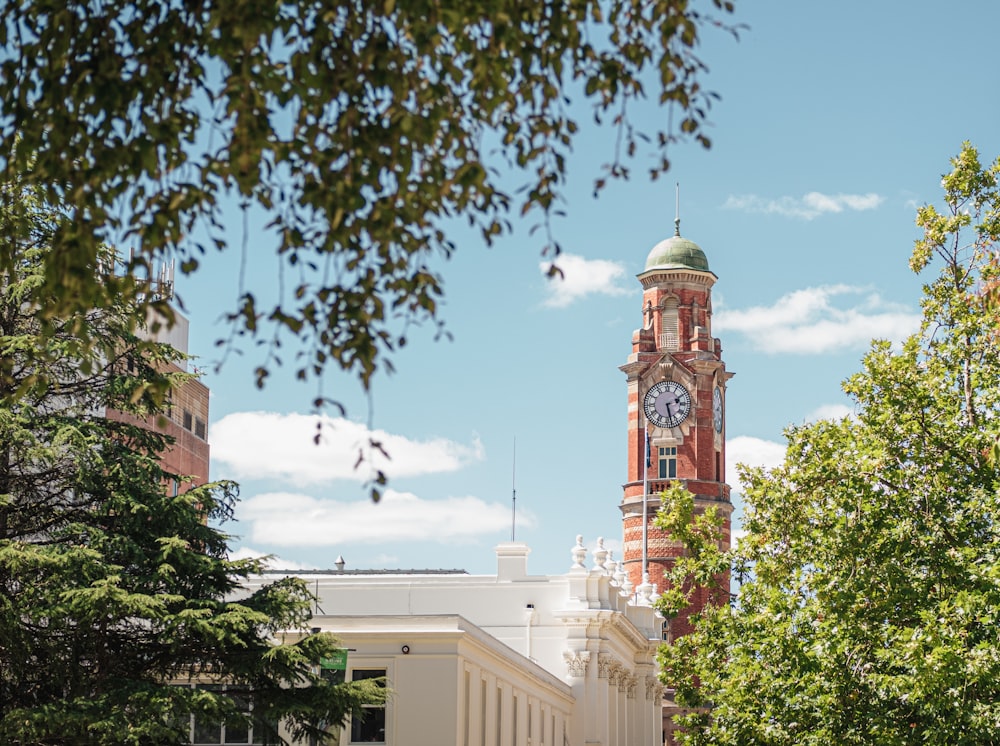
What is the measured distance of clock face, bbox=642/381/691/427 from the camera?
105 m

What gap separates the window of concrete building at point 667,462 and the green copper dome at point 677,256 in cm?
1266

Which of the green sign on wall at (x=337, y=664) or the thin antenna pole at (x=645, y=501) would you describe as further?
the thin antenna pole at (x=645, y=501)

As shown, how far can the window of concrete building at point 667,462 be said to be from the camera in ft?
340

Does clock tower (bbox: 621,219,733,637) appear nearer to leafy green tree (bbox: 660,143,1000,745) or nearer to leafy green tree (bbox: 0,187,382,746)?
leafy green tree (bbox: 660,143,1000,745)

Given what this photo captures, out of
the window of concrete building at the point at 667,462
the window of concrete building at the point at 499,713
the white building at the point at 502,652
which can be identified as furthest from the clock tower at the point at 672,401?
the window of concrete building at the point at 499,713

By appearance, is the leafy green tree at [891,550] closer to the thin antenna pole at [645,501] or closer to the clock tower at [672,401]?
the thin antenna pole at [645,501]

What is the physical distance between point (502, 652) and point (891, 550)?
15.2 meters

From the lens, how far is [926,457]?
30.9m

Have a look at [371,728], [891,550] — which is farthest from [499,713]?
[891,550]

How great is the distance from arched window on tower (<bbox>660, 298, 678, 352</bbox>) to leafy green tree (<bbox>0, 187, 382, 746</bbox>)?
79.5 m

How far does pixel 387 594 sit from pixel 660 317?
5137 centimetres

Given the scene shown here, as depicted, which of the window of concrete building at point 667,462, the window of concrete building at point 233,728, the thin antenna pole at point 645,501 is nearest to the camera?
the window of concrete building at point 233,728

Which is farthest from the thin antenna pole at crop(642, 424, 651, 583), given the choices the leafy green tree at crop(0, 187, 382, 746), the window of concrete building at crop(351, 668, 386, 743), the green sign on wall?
the leafy green tree at crop(0, 187, 382, 746)

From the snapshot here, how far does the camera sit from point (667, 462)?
10406cm
